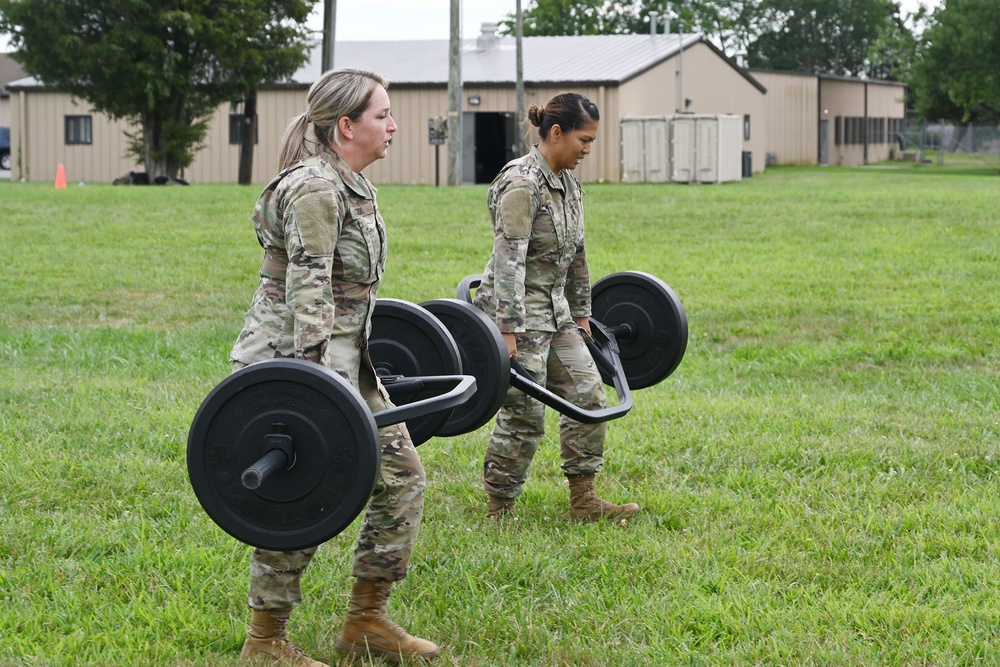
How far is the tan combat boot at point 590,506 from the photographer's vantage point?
563 cm

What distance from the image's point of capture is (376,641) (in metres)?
4.08

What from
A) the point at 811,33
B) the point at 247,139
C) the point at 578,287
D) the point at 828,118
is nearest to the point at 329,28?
the point at 247,139

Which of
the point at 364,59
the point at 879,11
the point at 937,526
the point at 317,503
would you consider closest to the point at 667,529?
the point at 937,526

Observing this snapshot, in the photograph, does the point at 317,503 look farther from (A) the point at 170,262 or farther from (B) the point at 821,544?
(A) the point at 170,262

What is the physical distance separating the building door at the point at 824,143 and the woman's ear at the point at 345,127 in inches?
2123

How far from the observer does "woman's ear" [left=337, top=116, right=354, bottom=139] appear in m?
3.86

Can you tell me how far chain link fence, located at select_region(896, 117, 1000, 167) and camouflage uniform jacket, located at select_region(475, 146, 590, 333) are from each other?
155ft

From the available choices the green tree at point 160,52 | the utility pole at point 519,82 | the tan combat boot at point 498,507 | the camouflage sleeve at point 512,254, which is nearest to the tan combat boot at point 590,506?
the tan combat boot at point 498,507

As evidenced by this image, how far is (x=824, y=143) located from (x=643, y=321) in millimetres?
52124

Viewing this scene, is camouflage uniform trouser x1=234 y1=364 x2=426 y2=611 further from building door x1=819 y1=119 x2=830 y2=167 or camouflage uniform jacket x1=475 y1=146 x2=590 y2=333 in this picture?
building door x1=819 y1=119 x2=830 y2=167

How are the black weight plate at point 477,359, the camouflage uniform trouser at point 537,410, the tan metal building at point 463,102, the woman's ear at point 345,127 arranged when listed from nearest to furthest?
1. the woman's ear at point 345,127
2. the black weight plate at point 477,359
3. the camouflage uniform trouser at point 537,410
4. the tan metal building at point 463,102

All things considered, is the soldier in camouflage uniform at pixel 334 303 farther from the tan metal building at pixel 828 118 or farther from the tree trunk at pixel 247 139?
the tan metal building at pixel 828 118

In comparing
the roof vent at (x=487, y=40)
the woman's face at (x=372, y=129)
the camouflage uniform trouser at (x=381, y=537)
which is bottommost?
the camouflage uniform trouser at (x=381, y=537)

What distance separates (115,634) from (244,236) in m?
13.3
